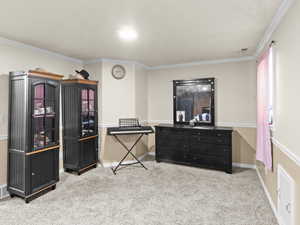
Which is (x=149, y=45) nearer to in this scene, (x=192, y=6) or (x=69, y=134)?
(x=192, y=6)

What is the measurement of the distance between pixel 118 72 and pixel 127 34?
5.21 feet

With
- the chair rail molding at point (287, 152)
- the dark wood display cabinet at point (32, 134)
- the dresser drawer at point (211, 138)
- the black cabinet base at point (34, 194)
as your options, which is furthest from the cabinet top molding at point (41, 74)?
the chair rail molding at point (287, 152)

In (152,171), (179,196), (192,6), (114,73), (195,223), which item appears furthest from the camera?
(114,73)

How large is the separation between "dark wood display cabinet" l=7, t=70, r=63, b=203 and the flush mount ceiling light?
4.21 feet

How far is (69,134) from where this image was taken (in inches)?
140

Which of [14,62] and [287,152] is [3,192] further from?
[287,152]

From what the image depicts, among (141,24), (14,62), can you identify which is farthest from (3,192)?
(141,24)

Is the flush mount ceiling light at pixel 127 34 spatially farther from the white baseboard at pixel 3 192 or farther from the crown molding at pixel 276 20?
the white baseboard at pixel 3 192

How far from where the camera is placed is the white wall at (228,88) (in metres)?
3.87

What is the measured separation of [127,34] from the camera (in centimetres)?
262

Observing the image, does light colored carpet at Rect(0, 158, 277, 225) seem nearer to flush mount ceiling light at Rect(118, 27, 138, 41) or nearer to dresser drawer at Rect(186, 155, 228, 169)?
dresser drawer at Rect(186, 155, 228, 169)

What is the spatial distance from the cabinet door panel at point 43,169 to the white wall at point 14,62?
0.67m

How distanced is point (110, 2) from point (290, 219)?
2.77 m

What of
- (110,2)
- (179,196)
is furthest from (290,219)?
(110,2)
